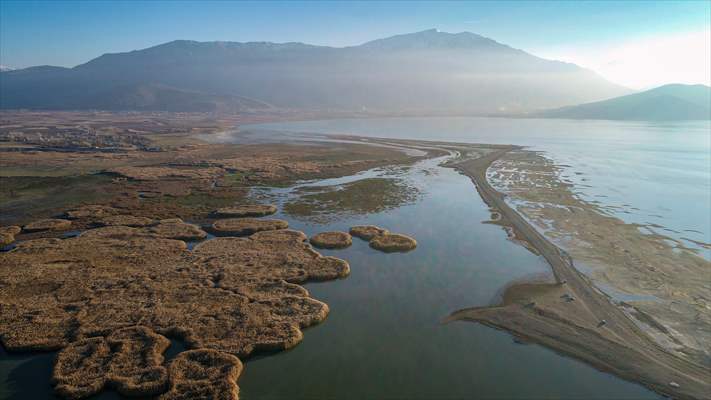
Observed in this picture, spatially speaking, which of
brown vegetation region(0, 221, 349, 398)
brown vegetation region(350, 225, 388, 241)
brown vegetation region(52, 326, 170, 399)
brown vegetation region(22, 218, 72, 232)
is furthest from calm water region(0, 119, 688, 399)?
brown vegetation region(22, 218, 72, 232)

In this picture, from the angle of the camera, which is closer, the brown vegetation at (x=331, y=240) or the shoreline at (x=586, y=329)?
the shoreline at (x=586, y=329)

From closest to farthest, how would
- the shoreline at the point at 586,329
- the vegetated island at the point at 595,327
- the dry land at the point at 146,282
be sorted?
the dry land at the point at 146,282 → the shoreline at the point at 586,329 → the vegetated island at the point at 595,327

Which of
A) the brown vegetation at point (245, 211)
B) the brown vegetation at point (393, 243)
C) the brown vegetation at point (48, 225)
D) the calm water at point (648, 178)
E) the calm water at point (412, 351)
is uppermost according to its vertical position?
the calm water at point (648, 178)

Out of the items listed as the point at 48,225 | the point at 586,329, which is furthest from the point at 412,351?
the point at 48,225

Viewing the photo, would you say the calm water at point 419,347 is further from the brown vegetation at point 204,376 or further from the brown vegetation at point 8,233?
the brown vegetation at point 8,233

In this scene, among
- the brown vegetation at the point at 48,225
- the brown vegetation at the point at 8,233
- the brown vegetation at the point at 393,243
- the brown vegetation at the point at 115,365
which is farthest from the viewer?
the brown vegetation at the point at 48,225

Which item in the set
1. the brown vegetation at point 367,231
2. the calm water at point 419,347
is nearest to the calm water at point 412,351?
the calm water at point 419,347

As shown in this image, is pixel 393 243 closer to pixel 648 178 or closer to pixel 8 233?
pixel 8 233

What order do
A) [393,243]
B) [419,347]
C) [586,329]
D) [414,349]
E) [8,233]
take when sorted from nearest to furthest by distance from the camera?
[414,349]
[419,347]
[586,329]
[8,233]
[393,243]

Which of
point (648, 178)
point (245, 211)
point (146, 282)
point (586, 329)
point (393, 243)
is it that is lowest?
point (586, 329)
